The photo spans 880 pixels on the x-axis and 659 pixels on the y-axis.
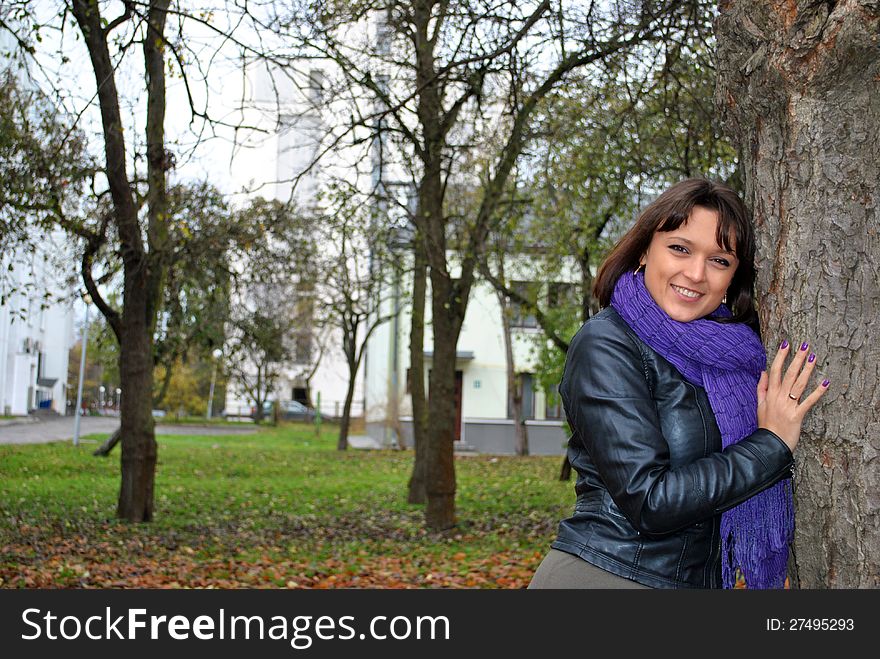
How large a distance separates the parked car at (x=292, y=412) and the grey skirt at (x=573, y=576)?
187ft

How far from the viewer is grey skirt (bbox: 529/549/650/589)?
2.47 metres

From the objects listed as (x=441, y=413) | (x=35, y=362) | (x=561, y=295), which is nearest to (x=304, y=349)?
(x=35, y=362)

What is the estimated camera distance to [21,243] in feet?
38.8

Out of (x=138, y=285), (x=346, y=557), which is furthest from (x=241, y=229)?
(x=346, y=557)

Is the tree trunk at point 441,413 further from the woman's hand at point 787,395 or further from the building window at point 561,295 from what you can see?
the woman's hand at point 787,395

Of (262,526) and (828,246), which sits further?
(262,526)

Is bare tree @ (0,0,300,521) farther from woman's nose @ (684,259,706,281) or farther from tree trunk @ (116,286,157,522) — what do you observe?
woman's nose @ (684,259,706,281)

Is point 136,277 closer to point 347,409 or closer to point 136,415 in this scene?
point 136,415

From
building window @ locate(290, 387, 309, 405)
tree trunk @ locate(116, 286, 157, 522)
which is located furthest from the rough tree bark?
building window @ locate(290, 387, 309, 405)

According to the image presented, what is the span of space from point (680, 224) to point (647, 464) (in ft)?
2.35

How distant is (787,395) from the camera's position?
2.61 m

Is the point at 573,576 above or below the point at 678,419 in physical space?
below
